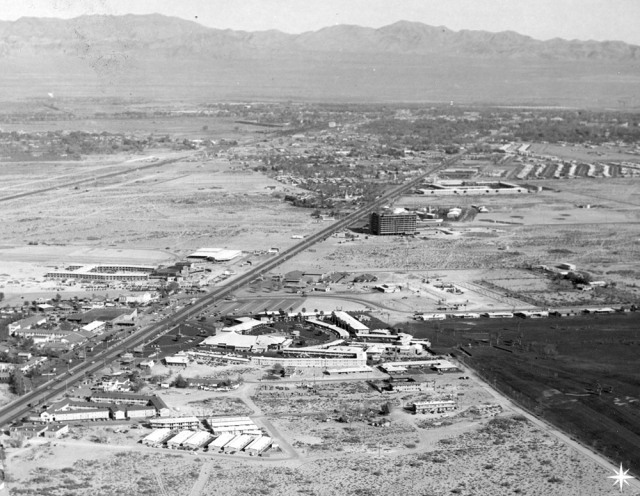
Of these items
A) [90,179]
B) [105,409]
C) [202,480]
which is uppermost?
[90,179]

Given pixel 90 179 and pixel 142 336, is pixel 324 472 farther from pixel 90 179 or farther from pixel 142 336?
pixel 90 179

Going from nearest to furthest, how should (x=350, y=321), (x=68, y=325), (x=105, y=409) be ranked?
(x=105, y=409)
(x=68, y=325)
(x=350, y=321)

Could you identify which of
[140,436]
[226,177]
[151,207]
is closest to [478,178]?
[226,177]

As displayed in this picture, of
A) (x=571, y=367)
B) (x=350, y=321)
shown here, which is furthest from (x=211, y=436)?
(x=571, y=367)

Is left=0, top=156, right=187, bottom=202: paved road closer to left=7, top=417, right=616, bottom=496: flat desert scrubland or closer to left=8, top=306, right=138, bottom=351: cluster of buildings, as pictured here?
left=8, top=306, right=138, bottom=351: cluster of buildings

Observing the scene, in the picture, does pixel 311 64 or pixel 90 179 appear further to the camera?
pixel 311 64

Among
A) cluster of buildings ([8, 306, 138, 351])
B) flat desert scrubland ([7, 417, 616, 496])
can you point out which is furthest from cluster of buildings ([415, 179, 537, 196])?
flat desert scrubland ([7, 417, 616, 496])
